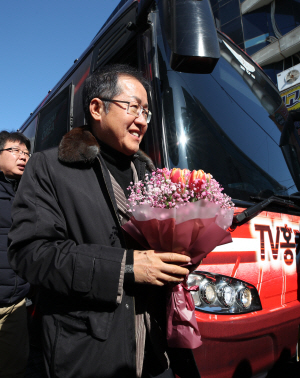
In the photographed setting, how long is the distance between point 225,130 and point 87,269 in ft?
5.18

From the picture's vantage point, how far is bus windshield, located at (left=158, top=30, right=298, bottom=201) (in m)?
2.02

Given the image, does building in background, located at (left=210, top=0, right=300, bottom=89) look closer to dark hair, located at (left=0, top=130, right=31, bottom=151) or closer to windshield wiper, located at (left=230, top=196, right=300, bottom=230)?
dark hair, located at (left=0, top=130, right=31, bottom=151)

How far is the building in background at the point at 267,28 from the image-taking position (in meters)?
17.3

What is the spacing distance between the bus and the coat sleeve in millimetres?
673

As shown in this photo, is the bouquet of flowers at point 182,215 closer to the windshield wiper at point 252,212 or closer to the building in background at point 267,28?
the windshield wiper at point 252,212

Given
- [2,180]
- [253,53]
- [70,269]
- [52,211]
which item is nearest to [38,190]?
[52,211]

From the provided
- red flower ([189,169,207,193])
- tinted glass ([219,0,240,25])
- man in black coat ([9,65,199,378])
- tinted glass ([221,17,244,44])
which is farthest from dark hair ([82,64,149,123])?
tinted glass ([219,0,240,25])

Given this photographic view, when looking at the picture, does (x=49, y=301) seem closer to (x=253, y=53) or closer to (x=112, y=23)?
(x=112, y=23)

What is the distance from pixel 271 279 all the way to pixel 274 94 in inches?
76.7

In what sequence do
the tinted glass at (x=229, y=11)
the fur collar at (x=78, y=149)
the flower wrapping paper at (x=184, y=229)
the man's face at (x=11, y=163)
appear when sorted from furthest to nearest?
the tinted glass at (x=229, y=11), the man's face at (x=11, y=163), the fur collar at (x=78, y=149), the flower wrapping paper at (x=184, y=229)

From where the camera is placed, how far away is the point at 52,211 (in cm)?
127

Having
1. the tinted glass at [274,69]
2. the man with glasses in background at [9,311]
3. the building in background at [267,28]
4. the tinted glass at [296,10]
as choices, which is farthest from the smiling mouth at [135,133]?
the tinted glass at [296,10]

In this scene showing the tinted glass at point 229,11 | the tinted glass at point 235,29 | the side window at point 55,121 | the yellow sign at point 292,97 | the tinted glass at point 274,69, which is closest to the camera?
the side window at point 55,121

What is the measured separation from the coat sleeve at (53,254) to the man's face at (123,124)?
0.45 metres
